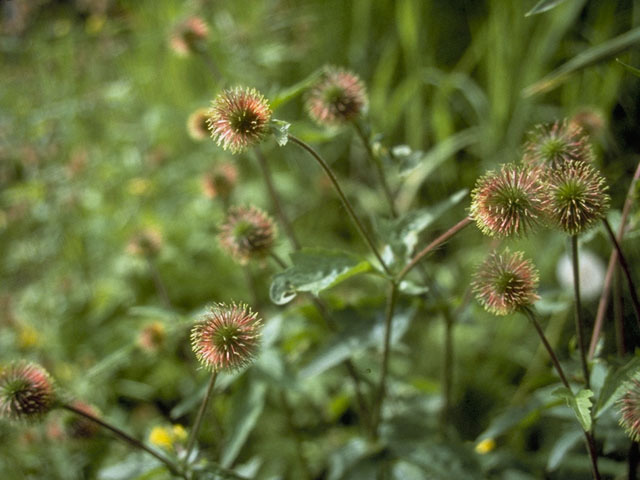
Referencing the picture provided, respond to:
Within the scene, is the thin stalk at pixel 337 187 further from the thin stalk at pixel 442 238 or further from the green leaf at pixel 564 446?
the green leaf at pixel 564 446

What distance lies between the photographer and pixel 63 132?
2.20 metres

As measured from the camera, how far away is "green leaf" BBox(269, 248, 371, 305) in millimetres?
805

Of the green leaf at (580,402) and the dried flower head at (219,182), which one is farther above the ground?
the dried flower head at (219,182)

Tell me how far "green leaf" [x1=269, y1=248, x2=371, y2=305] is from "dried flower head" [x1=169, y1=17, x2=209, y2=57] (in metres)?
→ 0.69

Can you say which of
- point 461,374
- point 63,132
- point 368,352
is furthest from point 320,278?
point 63,132

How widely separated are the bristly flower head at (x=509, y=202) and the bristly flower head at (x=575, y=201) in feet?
0.05

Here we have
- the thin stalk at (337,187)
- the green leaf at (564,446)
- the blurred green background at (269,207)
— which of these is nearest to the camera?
the thin stalk at (337,187)

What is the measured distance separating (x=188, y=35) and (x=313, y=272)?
0.72 meters

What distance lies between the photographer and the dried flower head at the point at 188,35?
129 cm

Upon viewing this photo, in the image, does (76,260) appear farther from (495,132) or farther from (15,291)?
(495,132)

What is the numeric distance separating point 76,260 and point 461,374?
1320 millimetres

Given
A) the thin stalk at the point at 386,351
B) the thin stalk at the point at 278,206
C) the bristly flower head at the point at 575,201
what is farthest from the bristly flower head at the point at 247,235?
the bristly flower head at the point at 575,201

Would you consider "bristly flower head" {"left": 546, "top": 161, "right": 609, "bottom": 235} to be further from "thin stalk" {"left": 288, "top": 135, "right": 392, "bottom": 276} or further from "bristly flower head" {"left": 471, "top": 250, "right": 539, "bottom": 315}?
"thin stalk" {"left": 288, "top": 135, "right": 392, "bottom": 276}

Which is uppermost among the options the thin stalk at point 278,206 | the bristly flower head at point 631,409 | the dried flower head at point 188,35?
the dried flower head at point 188,35
